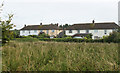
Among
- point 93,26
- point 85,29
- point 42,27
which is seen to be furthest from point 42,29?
point 93,26

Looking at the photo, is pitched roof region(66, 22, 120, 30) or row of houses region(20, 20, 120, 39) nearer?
row of houses region(20, 20, 120, 39)

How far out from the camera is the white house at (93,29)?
140 feet

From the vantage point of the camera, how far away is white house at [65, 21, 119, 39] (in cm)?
4270

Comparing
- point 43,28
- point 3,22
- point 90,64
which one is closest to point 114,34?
point 3,22

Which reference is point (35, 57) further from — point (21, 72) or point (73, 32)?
point (73, 32)

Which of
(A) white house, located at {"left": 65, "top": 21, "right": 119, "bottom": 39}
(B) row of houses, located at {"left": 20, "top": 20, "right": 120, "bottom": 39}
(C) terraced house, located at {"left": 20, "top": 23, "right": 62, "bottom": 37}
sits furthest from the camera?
(C) terraced house, located at {"left": 20, "top": 23, "right": 62, "bottom": 37}

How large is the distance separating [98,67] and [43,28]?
51463mm

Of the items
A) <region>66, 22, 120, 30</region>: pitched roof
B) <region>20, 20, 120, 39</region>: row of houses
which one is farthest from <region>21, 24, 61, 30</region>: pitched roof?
<region>66, 22, 120, 30</region>: pitched roof

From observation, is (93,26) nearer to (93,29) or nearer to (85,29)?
(93,29)

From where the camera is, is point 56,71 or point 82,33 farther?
point 82,33

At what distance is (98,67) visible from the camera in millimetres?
3977

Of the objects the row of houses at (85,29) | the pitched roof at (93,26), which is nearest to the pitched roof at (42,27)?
the row of houses at (85,29)

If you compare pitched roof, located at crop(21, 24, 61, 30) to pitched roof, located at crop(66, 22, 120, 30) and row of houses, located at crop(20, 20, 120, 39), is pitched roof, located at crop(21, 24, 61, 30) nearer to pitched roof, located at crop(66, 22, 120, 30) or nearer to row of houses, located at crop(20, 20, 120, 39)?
row of houses, located at crop(20, 20, 120, 39)

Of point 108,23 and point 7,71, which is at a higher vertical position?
point 108,23
